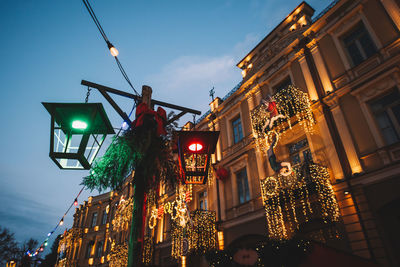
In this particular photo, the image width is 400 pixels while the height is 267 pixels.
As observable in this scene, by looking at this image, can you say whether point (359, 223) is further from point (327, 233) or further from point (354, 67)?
point (354, 67)

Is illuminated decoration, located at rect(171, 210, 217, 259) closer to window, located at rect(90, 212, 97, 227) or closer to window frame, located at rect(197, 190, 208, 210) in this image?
window frame, located at rect(197, 190, 208, 210)

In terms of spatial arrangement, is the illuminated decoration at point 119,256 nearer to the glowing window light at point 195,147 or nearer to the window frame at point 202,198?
the window frame at point 202,198

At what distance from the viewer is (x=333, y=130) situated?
370 inches

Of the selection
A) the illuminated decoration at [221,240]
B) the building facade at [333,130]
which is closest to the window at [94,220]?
the building facade at [333,130]

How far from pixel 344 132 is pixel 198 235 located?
28.2 feet

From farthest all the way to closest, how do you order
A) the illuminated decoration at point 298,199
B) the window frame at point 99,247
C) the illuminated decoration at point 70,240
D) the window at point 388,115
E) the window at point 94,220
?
the window at point 94,220
the illuminated decoration at point 70,240
the window frame at point 99,247
the illuminated decoration at point 298,199
the window at point 388,115

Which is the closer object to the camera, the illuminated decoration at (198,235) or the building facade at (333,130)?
the building facade at (333,130)

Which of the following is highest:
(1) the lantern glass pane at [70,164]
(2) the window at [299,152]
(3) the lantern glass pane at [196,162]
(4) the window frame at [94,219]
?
(4) the window frame at [94,219]

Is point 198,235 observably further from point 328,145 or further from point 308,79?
point 308,79

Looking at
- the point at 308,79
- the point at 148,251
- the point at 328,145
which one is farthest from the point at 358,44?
the point at 148,251

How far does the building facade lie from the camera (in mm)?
7582

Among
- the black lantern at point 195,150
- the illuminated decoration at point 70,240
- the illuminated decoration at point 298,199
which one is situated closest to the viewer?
the black lantern at point 195,150

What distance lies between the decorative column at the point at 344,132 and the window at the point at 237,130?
5.55 m

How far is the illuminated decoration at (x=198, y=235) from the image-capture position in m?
12.3
